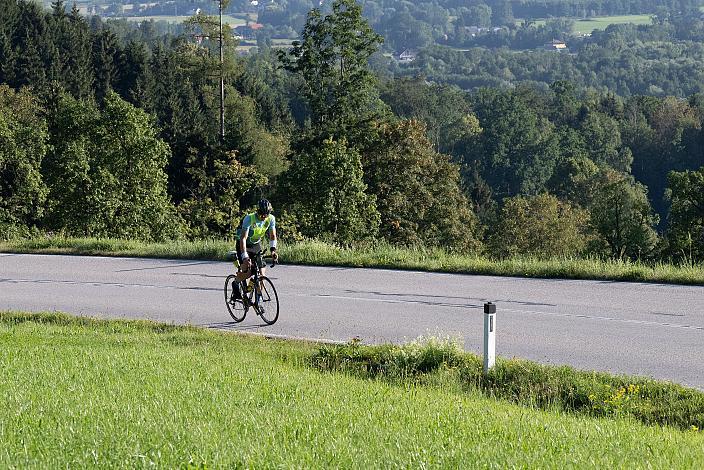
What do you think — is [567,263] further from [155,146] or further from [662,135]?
[662,135]

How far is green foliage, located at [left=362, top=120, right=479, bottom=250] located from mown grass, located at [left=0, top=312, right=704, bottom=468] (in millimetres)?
40268

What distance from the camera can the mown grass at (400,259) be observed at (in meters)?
18.9

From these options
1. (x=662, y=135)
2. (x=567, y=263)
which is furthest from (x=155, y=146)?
(x=662, y=135)

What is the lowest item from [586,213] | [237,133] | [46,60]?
[586,213]

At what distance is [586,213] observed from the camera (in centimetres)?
7244

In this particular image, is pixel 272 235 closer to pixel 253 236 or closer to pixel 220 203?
pixel 253 236

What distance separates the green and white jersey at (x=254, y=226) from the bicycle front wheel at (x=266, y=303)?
0.61 meters

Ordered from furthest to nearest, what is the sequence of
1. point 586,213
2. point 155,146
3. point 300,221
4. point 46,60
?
point 46,60 < point 586,213 < point 155,146 < point 300,221

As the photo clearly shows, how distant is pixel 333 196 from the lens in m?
46.3

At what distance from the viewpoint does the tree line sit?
47719mm

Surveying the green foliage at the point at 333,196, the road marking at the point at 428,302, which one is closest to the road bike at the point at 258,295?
the road marking at the point at 428,302

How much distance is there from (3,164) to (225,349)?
41.1m

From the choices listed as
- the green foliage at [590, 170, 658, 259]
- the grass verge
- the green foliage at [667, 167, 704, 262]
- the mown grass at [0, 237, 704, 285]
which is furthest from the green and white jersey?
the green foliage at [590, 170, 658, 259]

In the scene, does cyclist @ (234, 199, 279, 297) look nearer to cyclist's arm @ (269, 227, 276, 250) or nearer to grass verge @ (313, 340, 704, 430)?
cyclist's arm @ (269, 227, 276, 250)
